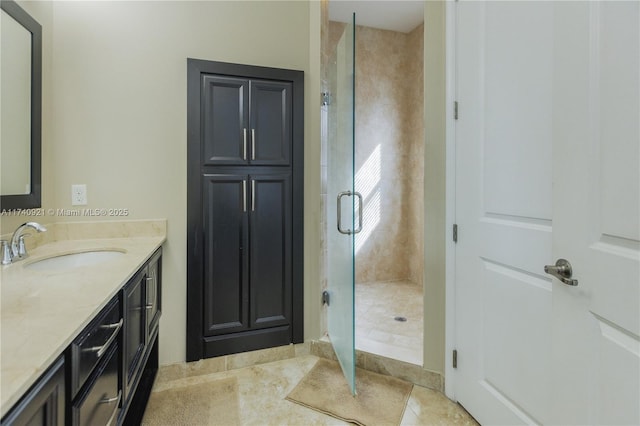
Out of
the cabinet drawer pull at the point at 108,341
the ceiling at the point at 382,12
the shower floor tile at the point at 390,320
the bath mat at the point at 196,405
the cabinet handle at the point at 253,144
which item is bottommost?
the bath mat at the point at 196,405

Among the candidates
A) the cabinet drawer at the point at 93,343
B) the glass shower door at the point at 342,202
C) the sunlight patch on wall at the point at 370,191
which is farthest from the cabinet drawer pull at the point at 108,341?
the sunlight patch on wall at the point at 370,191

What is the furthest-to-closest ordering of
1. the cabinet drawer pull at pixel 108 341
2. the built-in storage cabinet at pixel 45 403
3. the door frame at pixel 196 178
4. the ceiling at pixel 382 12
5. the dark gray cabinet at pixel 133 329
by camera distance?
the ceiling at pixel 382 12 → the door frame at pixel 196 178 → the dark gray cabinet at pixel 133 329 → the cabinet drawer pull at pixel 108 341 → the built-in storage cabinet at pixel 45 403

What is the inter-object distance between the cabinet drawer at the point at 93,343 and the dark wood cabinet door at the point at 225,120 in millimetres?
1226

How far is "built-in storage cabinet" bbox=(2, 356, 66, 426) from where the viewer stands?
1.75 ft

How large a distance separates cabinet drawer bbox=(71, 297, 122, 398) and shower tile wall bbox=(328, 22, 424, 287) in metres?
2.95

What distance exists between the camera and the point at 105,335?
97 centimetres

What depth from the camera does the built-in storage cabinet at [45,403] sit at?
0.53 m

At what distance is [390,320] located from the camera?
109 inches

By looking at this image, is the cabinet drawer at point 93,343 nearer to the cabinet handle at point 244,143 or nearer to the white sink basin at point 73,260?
the white sink basin at point 73,260

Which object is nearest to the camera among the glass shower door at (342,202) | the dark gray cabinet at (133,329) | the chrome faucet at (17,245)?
the dark gray cabinet at (133,329)

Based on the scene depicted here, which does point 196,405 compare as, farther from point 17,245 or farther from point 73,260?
point 17,245

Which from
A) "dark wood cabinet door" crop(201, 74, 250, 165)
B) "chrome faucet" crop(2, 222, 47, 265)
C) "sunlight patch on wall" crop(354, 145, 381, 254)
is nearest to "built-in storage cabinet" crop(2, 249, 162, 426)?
"chrome faucet" crop(2, 222, 47, 265)
